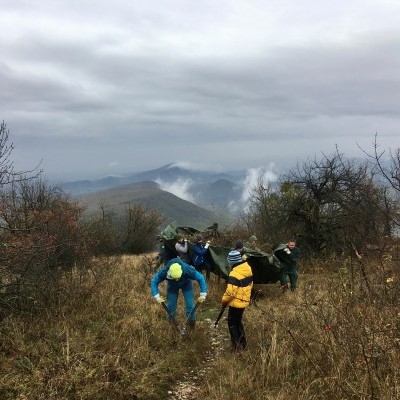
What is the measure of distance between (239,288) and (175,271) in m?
1.19

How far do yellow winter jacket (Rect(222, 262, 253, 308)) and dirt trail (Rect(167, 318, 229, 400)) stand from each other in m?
0.93

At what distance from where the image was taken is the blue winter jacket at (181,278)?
6749 mm

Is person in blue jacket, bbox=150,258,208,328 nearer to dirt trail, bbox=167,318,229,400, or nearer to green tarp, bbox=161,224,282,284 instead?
dirt trail, bbox=167,318,229,400

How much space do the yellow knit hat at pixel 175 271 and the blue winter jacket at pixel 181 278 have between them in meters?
0.09

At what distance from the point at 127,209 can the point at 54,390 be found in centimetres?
2430

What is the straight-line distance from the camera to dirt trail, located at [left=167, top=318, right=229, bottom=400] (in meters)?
5.03

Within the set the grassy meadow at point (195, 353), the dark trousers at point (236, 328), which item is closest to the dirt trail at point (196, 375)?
the grassy meadow at point (195, 353)

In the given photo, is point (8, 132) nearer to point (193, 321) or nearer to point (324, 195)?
point (193, 321)

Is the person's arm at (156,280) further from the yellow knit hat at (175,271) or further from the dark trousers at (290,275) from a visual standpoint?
the dark trousers at (290,275)

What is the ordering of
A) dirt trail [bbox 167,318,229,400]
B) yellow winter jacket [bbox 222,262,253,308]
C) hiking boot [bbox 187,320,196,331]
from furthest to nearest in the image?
hiking boot [bbox 187,320,196,331]
yellow winter jacket [bbox 222,262,253,308]
dirt trail [bbox 167,318,229,400]

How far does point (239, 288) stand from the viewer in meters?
6.08

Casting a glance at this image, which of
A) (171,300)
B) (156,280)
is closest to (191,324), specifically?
(171,300)

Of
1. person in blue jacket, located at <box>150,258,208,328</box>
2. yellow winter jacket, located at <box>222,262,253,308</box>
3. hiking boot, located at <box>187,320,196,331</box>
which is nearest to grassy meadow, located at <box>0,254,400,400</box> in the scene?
hiking boot, located at <box>187,320,196,331</box>

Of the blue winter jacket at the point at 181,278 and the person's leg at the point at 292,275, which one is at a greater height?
the blue winter jacket at the point at 181,278
